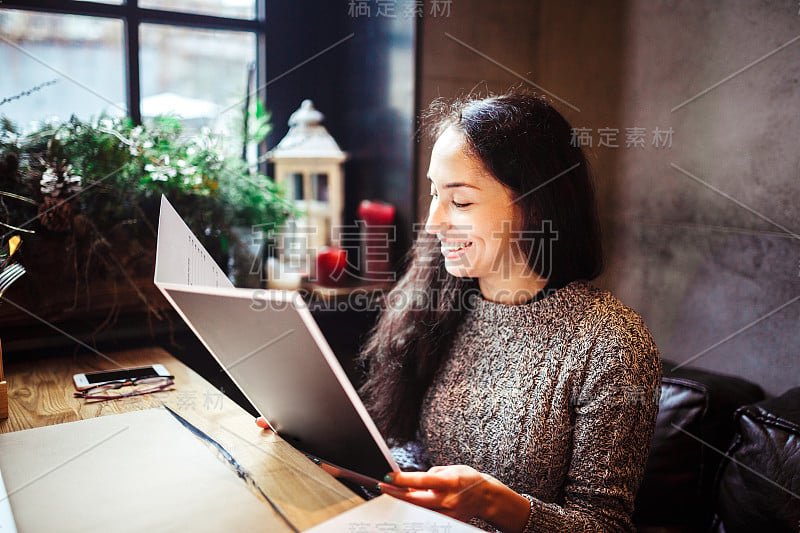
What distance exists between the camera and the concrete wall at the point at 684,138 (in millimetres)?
1619

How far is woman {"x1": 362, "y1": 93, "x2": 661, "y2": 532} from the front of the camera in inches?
41.3

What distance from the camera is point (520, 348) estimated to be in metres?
1.24

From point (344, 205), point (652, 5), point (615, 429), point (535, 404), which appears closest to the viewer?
point (615, 429)

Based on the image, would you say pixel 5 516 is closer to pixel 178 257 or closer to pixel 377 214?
pixel 178 257

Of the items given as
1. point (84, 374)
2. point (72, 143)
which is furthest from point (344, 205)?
point (84, 374)

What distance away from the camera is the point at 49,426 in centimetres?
111

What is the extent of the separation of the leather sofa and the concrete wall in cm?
33

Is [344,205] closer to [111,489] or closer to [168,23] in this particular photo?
[168,23]

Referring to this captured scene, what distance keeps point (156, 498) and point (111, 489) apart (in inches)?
2.9

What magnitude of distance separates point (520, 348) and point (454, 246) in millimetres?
237

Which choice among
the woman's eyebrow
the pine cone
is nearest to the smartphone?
the pine cone

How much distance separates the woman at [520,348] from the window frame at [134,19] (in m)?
1.10

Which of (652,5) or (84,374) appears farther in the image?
(652,5)

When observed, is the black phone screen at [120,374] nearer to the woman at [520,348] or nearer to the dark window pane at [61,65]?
the woman at [520,348]
